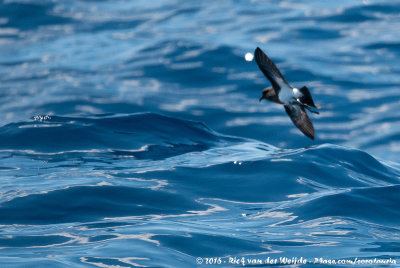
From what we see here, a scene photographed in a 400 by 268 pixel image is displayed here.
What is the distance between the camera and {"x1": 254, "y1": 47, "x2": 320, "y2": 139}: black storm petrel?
19.8ft

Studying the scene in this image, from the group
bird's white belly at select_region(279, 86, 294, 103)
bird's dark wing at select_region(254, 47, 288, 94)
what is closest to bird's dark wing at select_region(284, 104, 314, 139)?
bird's white belly at select_region(279, 86, 294, 103)

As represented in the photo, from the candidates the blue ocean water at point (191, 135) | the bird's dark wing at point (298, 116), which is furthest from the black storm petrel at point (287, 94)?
the blue ocean water at point (191, 135)

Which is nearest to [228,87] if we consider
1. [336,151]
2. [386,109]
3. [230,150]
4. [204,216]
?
[386,109]

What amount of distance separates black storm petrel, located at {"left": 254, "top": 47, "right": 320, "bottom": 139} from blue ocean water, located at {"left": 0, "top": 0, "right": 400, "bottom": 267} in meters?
1.16

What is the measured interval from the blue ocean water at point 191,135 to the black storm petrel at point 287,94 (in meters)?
1.16

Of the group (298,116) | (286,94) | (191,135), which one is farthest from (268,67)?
(191,135)

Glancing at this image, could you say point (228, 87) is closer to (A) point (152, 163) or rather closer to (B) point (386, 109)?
(B) point (386, 109)

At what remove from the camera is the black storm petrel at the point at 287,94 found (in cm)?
605

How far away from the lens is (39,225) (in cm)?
676

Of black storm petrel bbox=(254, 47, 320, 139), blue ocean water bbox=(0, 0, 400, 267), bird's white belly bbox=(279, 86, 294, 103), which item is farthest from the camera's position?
blue ocean water bbox=(0, 0, 400, 267)

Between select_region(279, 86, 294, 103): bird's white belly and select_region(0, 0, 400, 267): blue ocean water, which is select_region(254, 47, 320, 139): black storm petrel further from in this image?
select_region(0, 0, 400, 267): blue ocean water

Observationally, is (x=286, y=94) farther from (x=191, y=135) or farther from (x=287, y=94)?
(x=191, y=135)

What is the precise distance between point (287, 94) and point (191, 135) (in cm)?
469

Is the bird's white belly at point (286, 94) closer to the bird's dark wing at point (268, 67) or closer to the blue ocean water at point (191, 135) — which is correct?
the bird's dark wing at point (268, 67)
